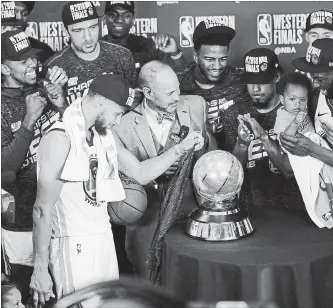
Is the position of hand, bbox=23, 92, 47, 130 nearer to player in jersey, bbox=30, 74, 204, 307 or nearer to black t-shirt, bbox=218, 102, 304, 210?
player in jersey, bbox=30, 74, 204, 307

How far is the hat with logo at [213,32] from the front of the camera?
10.4 feet

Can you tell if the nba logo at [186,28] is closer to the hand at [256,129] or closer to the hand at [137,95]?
the hand at [137,95]

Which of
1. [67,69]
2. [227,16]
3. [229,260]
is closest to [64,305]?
[229,260]

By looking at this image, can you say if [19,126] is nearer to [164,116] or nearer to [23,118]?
[23,118]

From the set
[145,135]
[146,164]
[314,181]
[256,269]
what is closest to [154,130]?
[145,135]

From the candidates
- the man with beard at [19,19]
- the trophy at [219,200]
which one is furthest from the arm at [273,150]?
the man with beard at [19,19]

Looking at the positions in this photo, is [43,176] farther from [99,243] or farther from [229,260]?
[229,260]

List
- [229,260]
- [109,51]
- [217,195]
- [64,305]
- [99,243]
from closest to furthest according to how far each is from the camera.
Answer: [64,305]
[229,260]
[217,195]
[99,243]
[109,51]

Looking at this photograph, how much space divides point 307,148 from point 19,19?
150cm

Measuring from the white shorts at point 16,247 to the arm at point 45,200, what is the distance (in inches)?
8.3

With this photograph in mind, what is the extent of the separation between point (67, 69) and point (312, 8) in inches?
47.1

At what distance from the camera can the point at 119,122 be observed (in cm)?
298

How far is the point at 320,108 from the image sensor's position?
120 inches

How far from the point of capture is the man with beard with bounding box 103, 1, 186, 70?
126 inches
